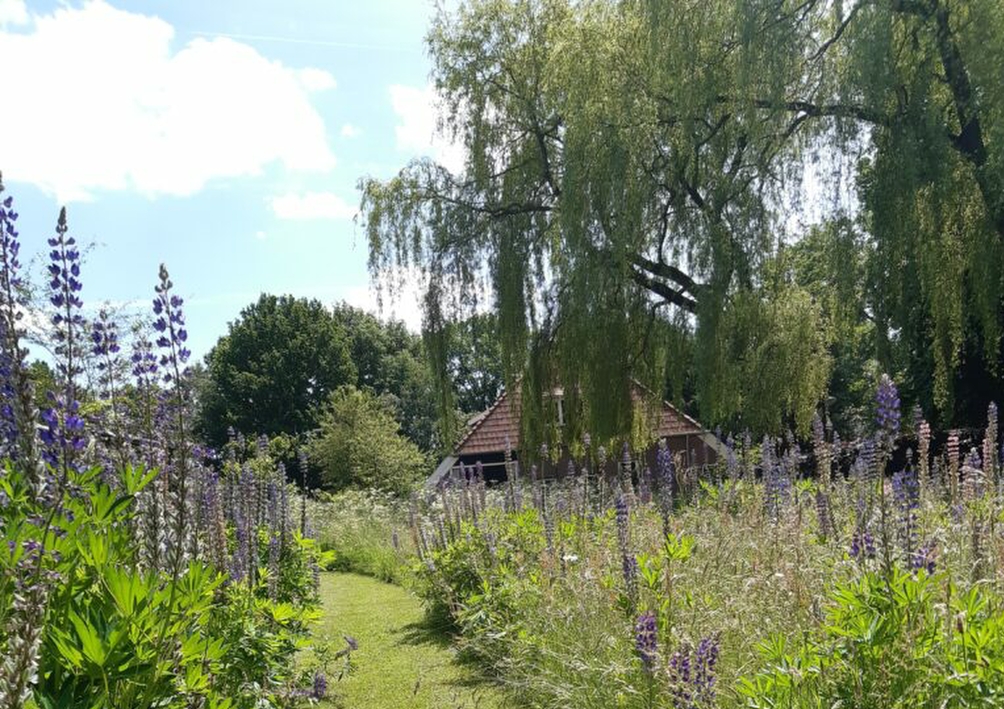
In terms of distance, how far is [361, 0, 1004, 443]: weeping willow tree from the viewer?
1008cm

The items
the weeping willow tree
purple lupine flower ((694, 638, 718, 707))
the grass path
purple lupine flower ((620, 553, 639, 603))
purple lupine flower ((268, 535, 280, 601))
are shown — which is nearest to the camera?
purple lupine flower ((694, 638, 718, 707))

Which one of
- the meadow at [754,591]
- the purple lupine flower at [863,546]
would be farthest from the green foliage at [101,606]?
the purple lupine flower at [863,546]

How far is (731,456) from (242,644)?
3949mm

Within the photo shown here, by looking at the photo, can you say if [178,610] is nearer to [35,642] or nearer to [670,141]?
[35,642]

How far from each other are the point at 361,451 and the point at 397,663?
732 inches

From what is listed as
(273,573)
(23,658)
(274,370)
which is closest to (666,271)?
(273,573)

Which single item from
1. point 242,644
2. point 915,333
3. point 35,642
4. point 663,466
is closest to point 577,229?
point 915,333

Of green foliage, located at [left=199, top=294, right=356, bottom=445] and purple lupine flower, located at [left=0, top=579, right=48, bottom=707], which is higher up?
green foliage, located at [left=199, top=294, right=356, bottom=445]

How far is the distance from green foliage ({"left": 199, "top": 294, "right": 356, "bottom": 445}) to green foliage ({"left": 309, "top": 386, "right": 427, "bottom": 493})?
10.5m

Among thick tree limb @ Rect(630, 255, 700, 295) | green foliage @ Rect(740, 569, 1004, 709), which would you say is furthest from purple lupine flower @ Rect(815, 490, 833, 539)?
thick tree limb @ Rect(630, 255, 700, 295)

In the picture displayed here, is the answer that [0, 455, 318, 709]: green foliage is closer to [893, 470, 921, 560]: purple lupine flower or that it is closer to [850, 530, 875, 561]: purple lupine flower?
[850, 530, 875, 561]: purple lupine flower

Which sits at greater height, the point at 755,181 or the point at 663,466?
the point at 755,181

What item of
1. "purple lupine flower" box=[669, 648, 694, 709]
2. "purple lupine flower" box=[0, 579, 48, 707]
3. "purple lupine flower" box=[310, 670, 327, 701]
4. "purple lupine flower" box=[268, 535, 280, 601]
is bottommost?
"purple lupine flower" box=[310, 670, 327, 701]

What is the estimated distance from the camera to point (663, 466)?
5.76 metres
